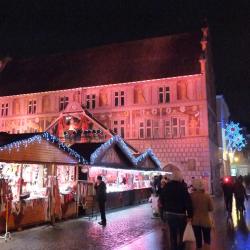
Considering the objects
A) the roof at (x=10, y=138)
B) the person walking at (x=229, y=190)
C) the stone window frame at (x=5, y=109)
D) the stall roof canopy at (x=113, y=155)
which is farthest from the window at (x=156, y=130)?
the roof at (x=10, y=138)

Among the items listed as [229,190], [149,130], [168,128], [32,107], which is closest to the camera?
[229,190]

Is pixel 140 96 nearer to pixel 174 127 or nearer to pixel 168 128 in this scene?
pixel 168 128

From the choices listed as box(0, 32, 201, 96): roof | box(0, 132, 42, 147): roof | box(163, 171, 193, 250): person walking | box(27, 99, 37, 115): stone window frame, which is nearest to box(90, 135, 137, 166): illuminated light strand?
box(0, 132, 42, 147): roof

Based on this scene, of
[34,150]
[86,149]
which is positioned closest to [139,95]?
[86,149]

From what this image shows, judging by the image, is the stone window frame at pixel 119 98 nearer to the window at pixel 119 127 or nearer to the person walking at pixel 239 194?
the window at pixel 119 127

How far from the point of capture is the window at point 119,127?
36.8 m

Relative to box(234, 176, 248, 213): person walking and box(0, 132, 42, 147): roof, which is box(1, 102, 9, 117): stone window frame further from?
box(234, 176, 248, 213): person walking

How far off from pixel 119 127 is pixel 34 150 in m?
22.9

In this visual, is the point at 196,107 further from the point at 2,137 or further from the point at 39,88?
the point at 2,137

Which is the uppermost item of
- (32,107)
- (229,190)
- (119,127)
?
(32,107)

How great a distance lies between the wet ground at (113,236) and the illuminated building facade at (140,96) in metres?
18.4

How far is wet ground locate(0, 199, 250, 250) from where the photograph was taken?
386 inches

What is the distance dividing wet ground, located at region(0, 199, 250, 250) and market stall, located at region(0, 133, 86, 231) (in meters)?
0.57

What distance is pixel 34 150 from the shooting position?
46.5 feet
